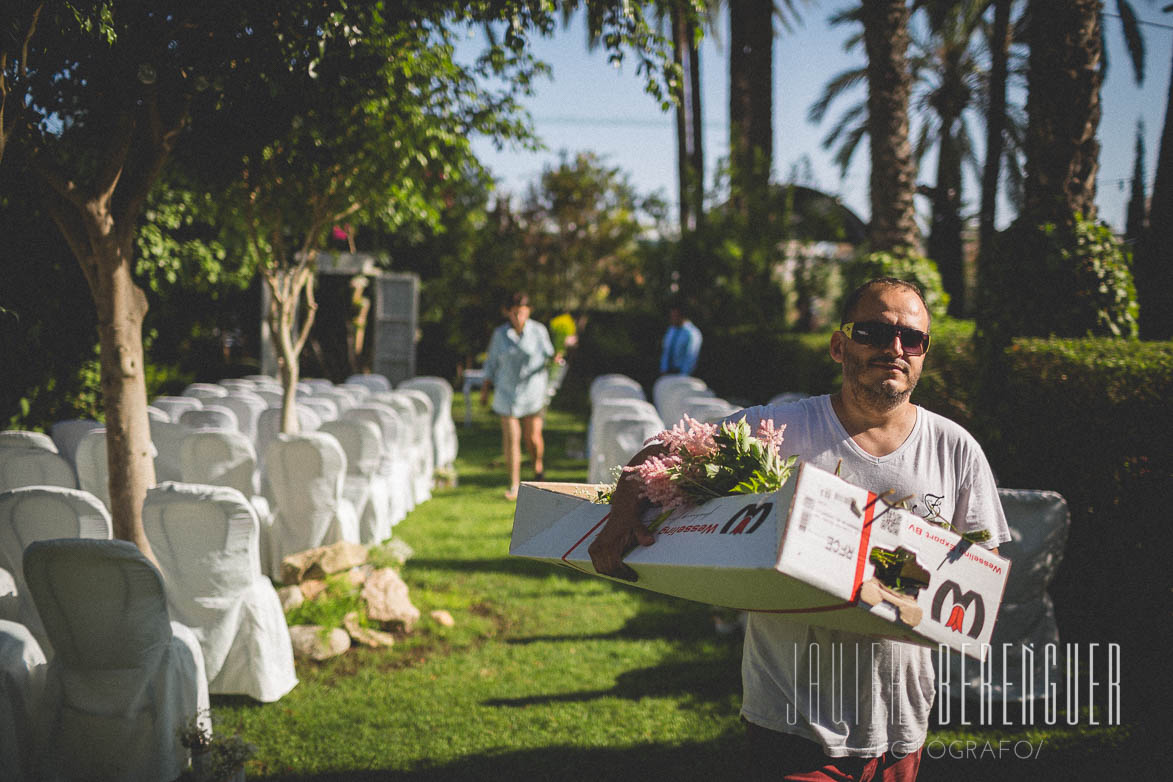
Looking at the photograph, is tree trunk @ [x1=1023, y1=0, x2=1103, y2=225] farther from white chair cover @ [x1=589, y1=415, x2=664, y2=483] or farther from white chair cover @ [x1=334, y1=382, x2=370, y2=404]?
white chair cover @ [x1=334, y1=382, x2=370, y2=404]

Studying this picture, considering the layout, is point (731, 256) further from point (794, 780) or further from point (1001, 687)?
point (794, 780)

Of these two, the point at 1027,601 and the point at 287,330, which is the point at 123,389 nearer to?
the point at 287,330

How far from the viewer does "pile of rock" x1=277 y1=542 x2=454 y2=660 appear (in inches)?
182

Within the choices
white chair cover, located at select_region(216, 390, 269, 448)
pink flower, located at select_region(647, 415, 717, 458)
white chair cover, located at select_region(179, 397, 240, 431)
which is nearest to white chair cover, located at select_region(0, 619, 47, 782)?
pink flower, located at select_region(647, 415, 717, 458)

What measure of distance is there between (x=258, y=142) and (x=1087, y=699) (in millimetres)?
5722

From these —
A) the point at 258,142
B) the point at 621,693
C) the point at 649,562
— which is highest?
the point at 258,142

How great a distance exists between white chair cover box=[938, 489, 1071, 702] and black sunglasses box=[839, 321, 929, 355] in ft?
8.06

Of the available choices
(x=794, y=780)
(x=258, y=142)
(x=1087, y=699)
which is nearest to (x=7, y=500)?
(x=258, y=142)

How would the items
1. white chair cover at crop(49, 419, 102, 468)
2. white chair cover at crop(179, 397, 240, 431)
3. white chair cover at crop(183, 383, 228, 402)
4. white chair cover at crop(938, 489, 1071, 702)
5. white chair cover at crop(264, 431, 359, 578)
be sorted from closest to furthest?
1. white chair cover at crop(938, 489, 1071, 702)
2. white chair cover at crop(264, 431, 359, 578)
3. white chair cover at crop(49, 419, 102, 468)
4. white chair cover at crop(179, 397, 240, 431)
5. white chair cover at crop(183, 383, 228, 402)

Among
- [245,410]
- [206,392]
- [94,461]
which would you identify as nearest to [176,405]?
[245,410]

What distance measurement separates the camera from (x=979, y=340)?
5.43m

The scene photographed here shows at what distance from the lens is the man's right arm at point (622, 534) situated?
6.11ft

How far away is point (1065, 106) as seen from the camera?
5.57 meters

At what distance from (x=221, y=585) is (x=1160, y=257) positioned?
26.9 ft
